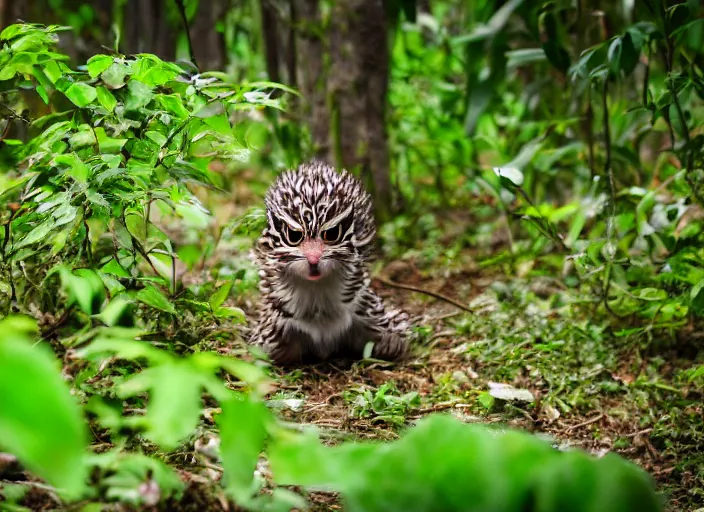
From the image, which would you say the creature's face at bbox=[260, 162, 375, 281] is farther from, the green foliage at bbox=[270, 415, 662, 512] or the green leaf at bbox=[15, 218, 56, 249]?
the green foliage at bbox=[270, 415, 662, 512]

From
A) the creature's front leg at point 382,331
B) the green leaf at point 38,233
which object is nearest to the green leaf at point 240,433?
the green leaf at point 38,233

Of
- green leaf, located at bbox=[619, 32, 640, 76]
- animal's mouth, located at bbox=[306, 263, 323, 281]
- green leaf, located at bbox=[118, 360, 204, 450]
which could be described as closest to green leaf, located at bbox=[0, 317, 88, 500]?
green leaf, located at bbox=[118, 360, 204, 450]

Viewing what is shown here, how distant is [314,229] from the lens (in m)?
3.41

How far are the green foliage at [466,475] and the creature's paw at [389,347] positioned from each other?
6.76 ft

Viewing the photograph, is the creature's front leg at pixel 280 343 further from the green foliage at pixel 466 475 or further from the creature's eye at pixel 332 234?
the green foliage at pixel 466 475

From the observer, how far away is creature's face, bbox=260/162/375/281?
338 cm

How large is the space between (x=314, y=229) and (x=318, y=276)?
0.21 metres

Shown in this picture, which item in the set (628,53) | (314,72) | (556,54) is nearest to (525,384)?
(628,53)

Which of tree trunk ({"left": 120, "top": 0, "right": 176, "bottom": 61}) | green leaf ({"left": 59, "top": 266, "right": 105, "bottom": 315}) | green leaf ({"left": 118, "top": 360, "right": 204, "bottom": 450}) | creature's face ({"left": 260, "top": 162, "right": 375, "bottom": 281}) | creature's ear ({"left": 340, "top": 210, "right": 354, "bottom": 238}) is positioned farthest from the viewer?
tree trunk ({"left": 120, "top": 0, "right": 176, "bottom": 61})

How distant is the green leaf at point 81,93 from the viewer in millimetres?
2617

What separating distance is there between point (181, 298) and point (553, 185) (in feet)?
12.2

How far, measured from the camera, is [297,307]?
3.54 m

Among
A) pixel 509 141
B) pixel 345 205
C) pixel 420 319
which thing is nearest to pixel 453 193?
pixel 509 141

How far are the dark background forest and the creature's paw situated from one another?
0.09 m
